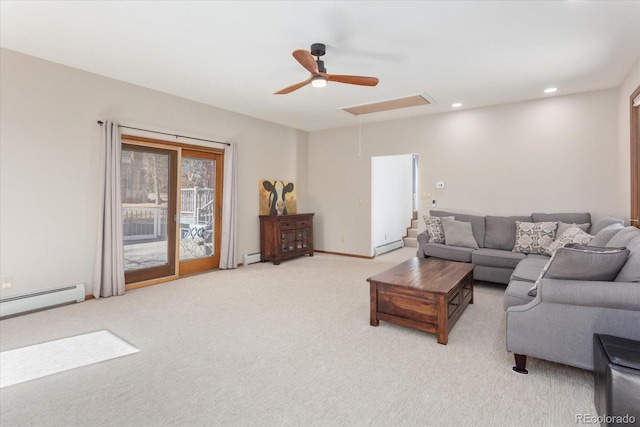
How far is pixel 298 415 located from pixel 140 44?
144 inches

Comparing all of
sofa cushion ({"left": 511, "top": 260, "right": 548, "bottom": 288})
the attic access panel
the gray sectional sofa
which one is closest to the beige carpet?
the gray sectional sofa

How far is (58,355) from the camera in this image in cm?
258

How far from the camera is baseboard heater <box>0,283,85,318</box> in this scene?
338cm

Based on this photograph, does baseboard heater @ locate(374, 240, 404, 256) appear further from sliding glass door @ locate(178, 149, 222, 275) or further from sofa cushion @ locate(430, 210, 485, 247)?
sliding glass door @ locate(178, 149, 222, 275)

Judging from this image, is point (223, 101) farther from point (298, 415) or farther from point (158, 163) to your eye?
point (298, 415)

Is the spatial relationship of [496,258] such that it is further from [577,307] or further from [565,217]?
[577,307]

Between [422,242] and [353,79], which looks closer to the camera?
[353,79]

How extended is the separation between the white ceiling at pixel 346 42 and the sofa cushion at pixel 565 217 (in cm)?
177

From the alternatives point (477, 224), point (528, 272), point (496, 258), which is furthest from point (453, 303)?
point (477, 224)

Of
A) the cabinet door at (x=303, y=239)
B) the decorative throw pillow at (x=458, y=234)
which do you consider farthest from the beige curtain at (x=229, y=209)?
the decorative throw pillow at (x=458, y=234)

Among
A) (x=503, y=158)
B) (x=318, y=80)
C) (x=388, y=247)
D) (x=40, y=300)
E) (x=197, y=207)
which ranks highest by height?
(x=318, y=80)

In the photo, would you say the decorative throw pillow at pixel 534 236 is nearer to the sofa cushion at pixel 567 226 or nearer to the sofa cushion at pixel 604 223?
the sofa cushion at pixel 567 226

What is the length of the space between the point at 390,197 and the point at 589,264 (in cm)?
571

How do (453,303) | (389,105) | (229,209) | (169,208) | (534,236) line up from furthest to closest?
1. (229,209)
2. (389,105)
3. (169,208)
4. (534,236)
5. (453,303)
